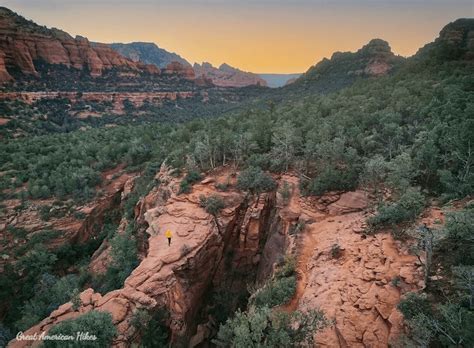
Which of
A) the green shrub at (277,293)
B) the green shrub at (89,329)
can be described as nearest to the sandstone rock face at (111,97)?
the green shrub at (89,329)

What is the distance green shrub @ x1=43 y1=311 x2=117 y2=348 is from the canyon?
73cm

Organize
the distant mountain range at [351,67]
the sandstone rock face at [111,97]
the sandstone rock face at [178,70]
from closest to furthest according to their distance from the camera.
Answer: the sandstone rock face at [111,97], the distant mountain range at [351,67], the sandstone rock face at [178,70]

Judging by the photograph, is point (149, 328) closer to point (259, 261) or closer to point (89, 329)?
point (89, 329)

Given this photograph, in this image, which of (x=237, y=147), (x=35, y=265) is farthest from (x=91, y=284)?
(x=237, y=147)

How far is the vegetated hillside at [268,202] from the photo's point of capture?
1018 centimetres

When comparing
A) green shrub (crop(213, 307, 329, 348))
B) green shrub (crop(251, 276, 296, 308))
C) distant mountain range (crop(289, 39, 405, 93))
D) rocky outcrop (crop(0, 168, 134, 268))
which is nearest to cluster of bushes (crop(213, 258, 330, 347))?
green shrub (crop(213, 307, 329, 348))

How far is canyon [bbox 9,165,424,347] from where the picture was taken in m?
10.6

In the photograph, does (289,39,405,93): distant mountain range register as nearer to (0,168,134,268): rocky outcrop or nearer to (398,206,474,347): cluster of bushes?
(0,168,134,268): rocky outcrop

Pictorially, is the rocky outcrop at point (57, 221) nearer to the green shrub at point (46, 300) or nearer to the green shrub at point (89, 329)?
the green shrub at point (46, 300)

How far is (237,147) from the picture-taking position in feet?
77.9

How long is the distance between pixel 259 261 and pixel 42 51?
282 ft

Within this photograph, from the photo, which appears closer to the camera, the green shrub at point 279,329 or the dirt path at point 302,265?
the green shrub at point 279,329

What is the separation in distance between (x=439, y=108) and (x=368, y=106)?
611cm

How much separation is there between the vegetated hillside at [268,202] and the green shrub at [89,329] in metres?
0.12
